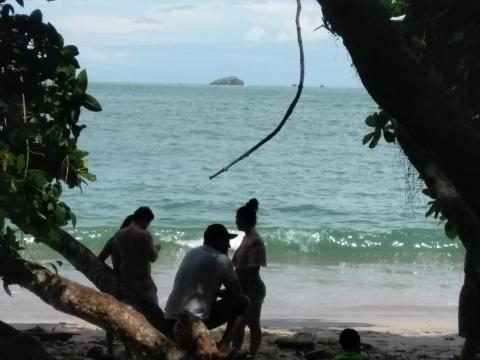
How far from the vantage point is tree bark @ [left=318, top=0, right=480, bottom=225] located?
3799 millimetres

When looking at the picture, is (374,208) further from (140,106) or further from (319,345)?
(140,106)

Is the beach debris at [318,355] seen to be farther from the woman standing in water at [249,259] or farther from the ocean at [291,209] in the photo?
the ocean at [291,209]

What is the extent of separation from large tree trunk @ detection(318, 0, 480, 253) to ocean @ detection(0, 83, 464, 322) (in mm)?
2526

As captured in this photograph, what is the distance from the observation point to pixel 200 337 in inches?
223

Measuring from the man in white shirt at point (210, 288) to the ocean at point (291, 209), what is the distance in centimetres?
126

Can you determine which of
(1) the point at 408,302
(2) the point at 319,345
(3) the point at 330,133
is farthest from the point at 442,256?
(3) the point at 330,133

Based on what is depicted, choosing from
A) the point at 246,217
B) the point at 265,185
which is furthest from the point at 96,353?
the point at 265,185

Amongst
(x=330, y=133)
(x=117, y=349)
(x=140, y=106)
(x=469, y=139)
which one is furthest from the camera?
(x=140, y=106)

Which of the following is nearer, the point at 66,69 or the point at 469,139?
the point at 469,139

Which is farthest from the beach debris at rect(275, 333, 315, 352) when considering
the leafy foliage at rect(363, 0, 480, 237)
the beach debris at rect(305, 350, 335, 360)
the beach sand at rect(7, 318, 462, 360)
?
the leafy foliage at rect(363, 0, 480, 237)

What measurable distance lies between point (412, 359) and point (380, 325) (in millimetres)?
2874

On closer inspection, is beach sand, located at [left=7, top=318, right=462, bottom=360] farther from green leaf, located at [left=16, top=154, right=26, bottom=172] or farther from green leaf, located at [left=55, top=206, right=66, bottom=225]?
green leaf, located at [left=16, top=154, right=26, bottom=172]

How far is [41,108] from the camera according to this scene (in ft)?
19.3

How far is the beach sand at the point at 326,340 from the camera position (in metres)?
8.10
